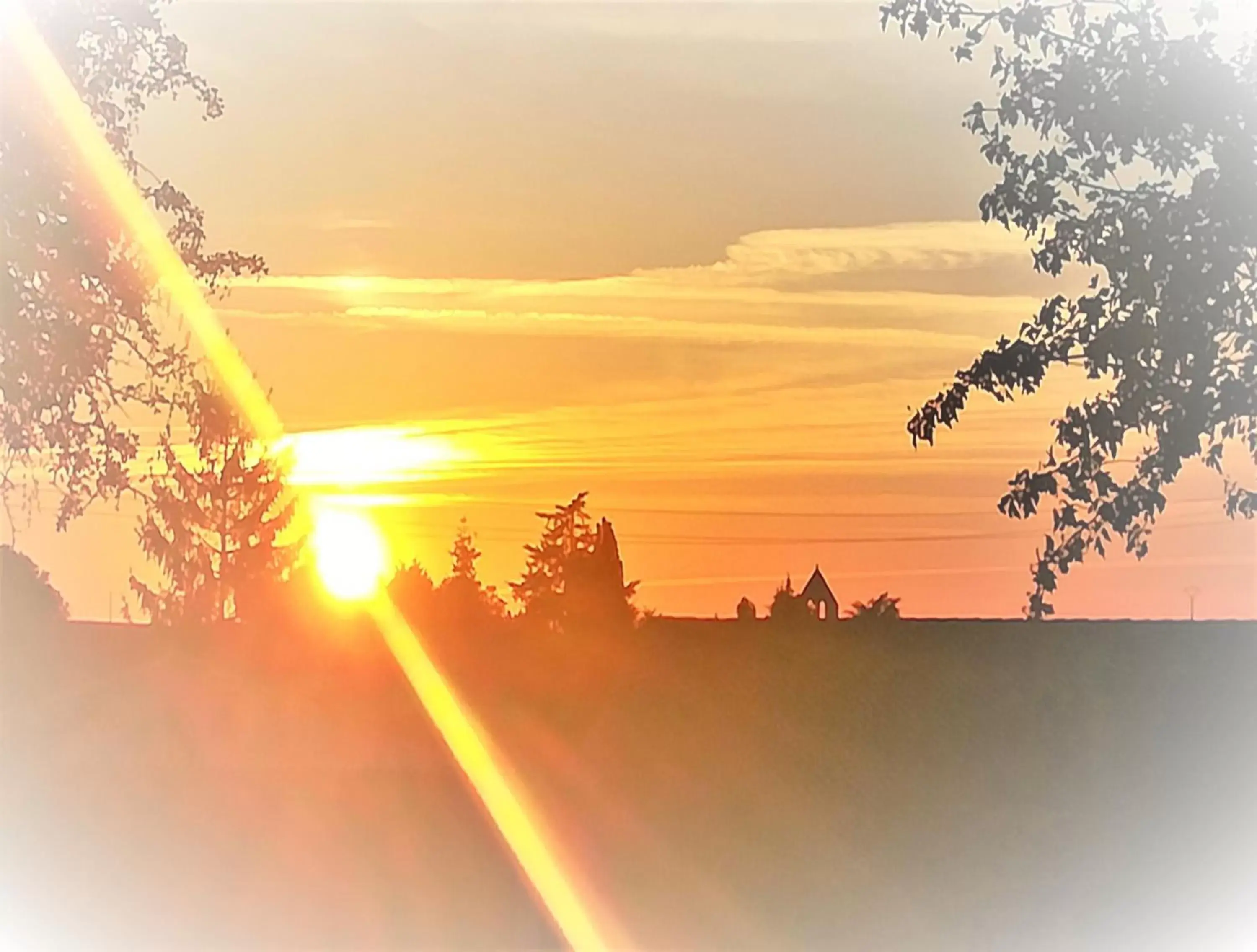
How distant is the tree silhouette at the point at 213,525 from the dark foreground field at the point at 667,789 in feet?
0.42

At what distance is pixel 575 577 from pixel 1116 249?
178 cm

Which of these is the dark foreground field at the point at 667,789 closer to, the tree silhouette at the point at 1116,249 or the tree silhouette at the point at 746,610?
the tree silhouette at the point at 746,610

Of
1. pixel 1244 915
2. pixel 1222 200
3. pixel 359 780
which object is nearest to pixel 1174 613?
pixel 1244 915

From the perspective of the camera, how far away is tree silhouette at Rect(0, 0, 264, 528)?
154 inches

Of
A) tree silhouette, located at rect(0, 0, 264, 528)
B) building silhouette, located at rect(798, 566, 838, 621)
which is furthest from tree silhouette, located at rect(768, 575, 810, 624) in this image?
tree silhouette, located at rect(0, 0, 264, 528)

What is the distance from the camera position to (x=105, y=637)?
3941 mm

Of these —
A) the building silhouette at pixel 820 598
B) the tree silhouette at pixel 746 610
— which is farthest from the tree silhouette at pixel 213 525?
the building silhouette at pixel 820 598

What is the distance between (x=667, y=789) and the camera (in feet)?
12.5

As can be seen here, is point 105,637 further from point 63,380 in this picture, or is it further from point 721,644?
point 721,644

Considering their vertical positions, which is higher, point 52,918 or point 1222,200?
point 1222,200

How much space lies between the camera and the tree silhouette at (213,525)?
13.0 feet

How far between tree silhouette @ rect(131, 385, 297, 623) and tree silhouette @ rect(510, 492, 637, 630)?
0.71 m

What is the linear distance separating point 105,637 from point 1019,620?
8.59 ft

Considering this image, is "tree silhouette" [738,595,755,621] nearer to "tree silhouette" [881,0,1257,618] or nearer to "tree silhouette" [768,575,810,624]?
"tree silhouette" [768,575,810,624]
